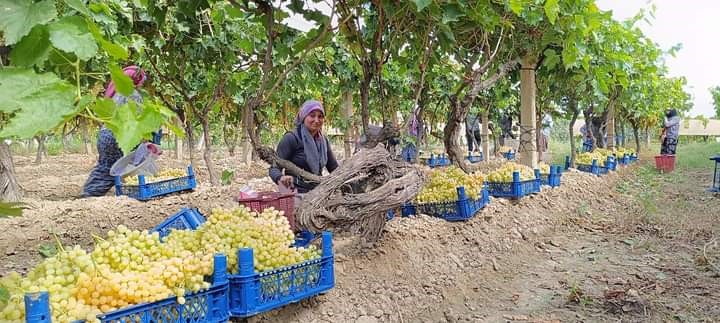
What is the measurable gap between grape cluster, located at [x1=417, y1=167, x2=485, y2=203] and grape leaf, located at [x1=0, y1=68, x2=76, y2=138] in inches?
171

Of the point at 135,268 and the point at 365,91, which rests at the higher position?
the point at 365,91

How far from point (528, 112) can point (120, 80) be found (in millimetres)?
7017

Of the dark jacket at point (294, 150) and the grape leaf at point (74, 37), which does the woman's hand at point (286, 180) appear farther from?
the grape leaf at point (74, 37)

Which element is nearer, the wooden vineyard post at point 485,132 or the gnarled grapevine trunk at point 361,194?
the gnarled grapevine trunk at point 361,194

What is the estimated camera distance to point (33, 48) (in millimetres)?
828

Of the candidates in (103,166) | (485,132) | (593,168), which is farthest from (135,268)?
(485,132)

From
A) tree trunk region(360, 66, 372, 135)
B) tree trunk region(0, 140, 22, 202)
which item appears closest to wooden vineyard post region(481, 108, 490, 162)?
tree trunk region(360, 66, 372, 135)

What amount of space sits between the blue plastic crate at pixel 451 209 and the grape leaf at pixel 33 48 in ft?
13.8

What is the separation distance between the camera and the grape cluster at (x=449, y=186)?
4961 mm

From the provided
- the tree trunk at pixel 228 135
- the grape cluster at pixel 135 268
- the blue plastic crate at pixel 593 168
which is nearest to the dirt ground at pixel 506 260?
the grape cluster at pixel 135 268

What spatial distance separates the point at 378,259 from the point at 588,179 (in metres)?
6.75

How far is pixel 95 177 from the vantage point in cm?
664

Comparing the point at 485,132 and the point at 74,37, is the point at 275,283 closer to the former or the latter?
the point at 74,37

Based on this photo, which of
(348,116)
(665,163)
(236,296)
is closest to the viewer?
(236,296)
